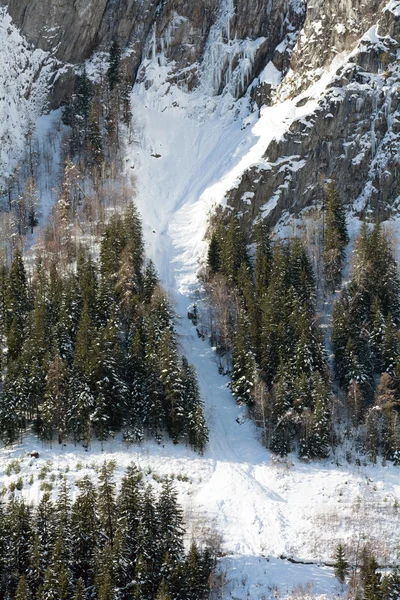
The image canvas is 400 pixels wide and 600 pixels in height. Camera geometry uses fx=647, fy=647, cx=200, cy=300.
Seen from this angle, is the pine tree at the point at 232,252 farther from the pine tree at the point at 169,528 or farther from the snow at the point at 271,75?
the pine tree at the point at 169,528

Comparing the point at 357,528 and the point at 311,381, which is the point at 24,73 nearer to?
the point at 311,381

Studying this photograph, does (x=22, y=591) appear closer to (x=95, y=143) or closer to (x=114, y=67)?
(x=95, y=143)

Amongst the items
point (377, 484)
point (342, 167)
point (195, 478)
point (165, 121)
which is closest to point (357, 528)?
point (377, 484)

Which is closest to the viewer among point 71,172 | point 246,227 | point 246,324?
point 246,324

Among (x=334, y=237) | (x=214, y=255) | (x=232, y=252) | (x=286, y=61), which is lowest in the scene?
(x=232, y=252)

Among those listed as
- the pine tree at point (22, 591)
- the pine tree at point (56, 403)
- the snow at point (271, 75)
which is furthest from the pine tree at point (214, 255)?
the pine tree at point (22, 591)

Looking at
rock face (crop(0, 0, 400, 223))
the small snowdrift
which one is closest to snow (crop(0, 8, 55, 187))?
rock face (crop(0, 0, 400, 223))

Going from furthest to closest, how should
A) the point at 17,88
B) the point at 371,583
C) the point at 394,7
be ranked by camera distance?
the point at 17,88 → the point at 394,7 → the point at 371,583

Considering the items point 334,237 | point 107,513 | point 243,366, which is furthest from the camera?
point 334,237

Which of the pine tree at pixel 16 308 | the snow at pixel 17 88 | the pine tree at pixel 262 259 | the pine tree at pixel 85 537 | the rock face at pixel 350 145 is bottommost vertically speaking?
the pine tree at pixel 85 537

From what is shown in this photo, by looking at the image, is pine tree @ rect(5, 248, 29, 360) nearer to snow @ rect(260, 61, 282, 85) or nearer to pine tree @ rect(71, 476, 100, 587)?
pine tree @ rect(71, 476, 100, 587)

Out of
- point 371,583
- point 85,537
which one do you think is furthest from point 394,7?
point 85,537
